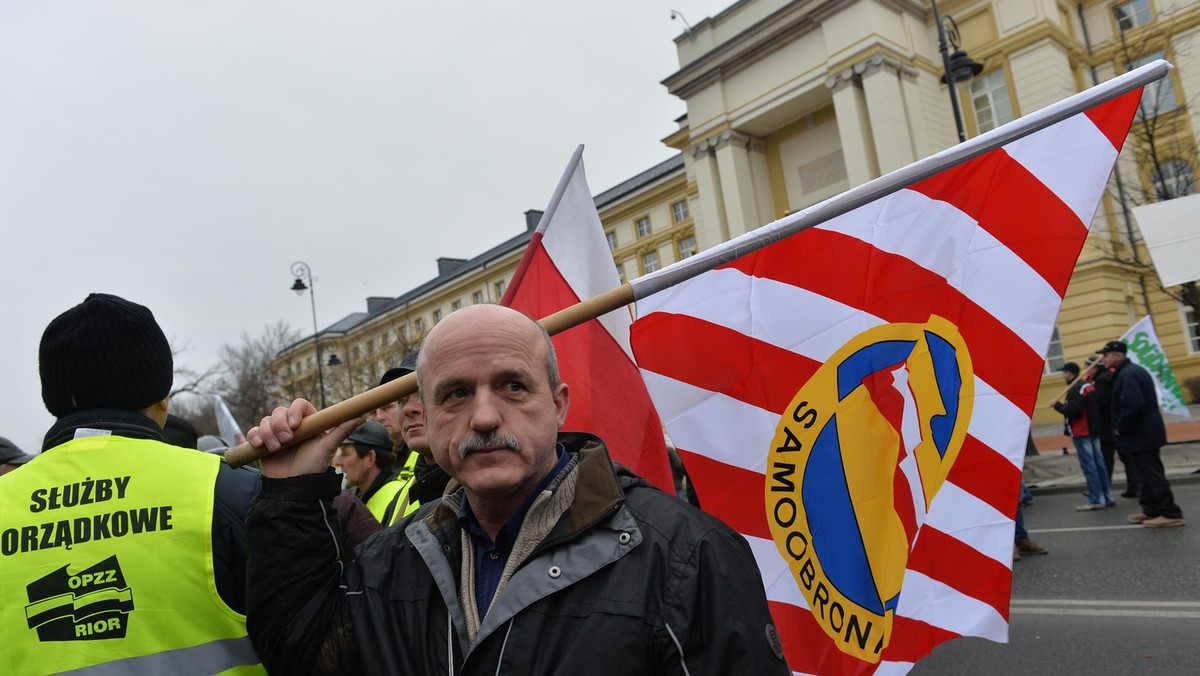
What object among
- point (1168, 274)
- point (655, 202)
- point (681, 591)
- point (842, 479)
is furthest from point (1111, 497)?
point (655, 202)

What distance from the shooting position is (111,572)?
1.65 m

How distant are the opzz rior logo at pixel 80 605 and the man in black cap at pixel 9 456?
4.37m

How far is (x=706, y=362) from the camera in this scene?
2.40 metres

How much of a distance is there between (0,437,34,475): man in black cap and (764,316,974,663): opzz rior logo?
525cm

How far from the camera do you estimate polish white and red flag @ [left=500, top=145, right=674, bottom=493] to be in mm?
2615

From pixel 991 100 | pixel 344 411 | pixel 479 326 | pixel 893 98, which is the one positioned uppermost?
pixel 893 98

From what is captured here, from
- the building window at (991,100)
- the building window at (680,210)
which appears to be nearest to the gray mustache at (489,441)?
the building window at (991,100)

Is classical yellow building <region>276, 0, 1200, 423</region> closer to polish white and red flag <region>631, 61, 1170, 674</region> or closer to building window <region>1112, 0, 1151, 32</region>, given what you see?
building window <region>1112, 0, 1151, 32</region>

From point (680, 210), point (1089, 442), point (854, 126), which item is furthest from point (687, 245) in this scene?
Answer: point (1089, 442)

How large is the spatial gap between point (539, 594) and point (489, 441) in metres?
0.31

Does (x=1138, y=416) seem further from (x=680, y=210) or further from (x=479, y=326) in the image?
(x=680, y=210)

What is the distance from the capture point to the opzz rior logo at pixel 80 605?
163 centimetres

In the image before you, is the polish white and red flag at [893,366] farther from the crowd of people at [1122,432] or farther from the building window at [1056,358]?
the building window at [1056,358]

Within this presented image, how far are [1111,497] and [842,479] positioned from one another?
9.35 meters
